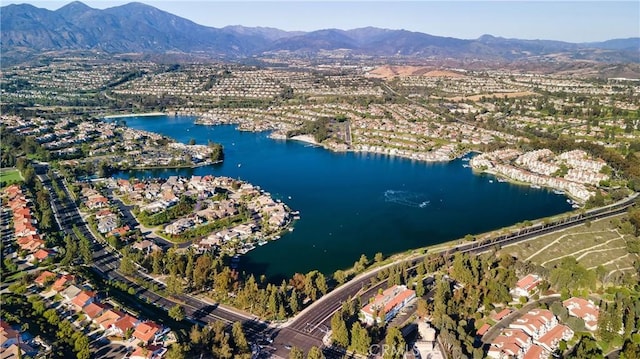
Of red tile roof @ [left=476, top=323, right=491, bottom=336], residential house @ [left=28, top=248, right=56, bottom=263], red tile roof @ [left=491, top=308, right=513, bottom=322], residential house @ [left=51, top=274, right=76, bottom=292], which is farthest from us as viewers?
residential house @ [left=28, top=248, right=56, bottom=263]

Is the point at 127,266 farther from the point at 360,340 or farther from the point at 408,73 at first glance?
the point at 408,73

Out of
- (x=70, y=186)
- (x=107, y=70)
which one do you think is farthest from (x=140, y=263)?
(x=107, y=70)

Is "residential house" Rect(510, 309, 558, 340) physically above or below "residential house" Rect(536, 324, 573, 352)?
above

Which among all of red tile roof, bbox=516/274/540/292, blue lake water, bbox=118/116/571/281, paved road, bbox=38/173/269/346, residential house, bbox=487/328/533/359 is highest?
red tile roof, bbox=516/274/540/292

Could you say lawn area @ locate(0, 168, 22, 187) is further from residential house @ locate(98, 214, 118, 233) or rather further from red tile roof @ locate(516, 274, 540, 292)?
red tile roof @ locate(516, 274, 540, 292)

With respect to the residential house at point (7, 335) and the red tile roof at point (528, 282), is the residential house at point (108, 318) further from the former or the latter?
the red tile roof at point (528, 282)

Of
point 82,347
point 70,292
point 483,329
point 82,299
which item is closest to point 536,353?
point 483,329

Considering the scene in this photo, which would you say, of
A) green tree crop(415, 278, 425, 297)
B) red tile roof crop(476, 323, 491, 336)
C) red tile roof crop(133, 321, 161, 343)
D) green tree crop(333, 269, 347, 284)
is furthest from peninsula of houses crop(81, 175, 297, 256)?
red tile roof crop(476, 323, 491, 336)
